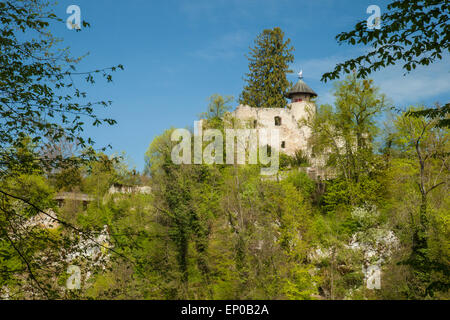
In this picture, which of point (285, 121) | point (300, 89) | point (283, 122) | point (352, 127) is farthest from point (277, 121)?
point (352, 127)

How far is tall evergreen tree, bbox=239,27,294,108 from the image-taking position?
164 feet

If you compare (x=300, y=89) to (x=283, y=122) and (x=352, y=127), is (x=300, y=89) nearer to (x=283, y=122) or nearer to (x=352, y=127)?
(x=283, y=122)

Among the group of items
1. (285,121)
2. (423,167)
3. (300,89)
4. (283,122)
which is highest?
(300,89)

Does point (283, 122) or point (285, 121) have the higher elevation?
point (285, 121)

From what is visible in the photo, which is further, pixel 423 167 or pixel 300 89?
pixel 300 89

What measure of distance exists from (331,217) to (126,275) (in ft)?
50.8

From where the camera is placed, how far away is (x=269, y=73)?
50781 mm

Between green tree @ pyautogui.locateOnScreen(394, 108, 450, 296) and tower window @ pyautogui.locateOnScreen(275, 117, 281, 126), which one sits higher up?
tower window @ pyautogui.locateOnScreen(275, 117, 281, 126)

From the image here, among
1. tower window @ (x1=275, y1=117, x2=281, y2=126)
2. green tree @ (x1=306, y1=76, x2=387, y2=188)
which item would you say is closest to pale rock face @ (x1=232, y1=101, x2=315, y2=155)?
tower window @ (x1=275, y1=117, x2=281, y2=126)

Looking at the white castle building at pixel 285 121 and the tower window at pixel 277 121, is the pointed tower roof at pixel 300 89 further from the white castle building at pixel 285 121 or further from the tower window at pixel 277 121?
the tower window at pixel 277 121

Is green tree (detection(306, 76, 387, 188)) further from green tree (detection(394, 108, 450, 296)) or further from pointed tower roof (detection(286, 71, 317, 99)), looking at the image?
pointed tower roof (detection(286, 71, 317, 99))

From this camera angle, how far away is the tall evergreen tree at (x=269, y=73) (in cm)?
5006

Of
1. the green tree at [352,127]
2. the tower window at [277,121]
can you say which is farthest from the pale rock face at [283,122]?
the green tree at [352,127]
